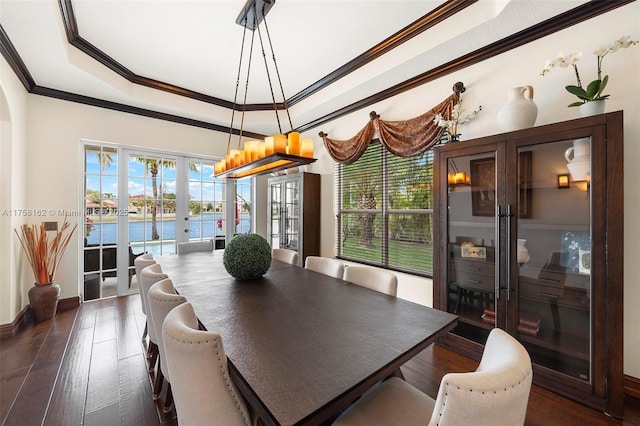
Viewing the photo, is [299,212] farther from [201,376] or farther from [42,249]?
[201,376]

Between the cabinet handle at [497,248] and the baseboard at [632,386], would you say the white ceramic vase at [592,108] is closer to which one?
the cabinet handle at [497,248]

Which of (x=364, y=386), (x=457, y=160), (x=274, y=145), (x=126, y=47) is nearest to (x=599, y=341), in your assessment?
(x=457, y=160)

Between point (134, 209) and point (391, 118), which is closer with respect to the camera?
point (391, 118)

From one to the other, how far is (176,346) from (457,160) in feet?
7.86

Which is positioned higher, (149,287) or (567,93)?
(567,93)

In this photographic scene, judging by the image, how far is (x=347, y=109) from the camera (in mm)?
3727

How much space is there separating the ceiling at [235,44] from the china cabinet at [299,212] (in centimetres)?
110

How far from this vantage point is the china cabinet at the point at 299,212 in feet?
13.2

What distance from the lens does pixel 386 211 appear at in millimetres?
3334

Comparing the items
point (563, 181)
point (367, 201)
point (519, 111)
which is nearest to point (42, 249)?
point (367, 201)

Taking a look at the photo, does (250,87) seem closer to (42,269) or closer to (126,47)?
(126,47)

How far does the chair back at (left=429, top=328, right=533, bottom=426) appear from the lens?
66 cm

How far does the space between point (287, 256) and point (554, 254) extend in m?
2.35

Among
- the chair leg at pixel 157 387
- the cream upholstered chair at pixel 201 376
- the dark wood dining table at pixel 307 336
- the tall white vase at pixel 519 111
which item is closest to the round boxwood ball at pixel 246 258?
the dark wood dining table at pixel 307 336
